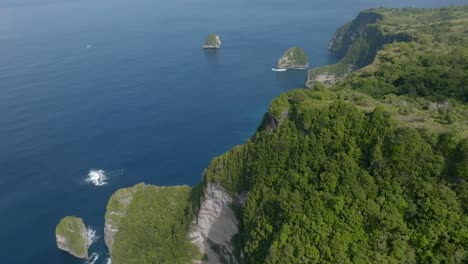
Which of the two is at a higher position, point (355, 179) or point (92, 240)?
point (355, 179)

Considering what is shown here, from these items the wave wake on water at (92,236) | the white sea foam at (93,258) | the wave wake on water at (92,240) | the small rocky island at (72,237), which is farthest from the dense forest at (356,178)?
the wave wake on water at (92,236)

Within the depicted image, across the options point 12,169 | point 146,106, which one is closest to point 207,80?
point 146,106

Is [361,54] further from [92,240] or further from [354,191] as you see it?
[354,191]

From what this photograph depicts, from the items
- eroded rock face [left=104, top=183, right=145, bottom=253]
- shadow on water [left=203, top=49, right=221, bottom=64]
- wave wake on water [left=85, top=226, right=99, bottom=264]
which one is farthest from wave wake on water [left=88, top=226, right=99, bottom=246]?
shadow on water [left=203, top=49, right=221, bottom=64]

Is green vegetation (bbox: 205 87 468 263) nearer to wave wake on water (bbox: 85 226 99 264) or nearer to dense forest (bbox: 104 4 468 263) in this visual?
dense forest (bbox: 104 4 468 263)

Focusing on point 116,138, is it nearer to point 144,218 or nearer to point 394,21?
point 144,218

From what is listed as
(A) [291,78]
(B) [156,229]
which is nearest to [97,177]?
(B) [156,229]
